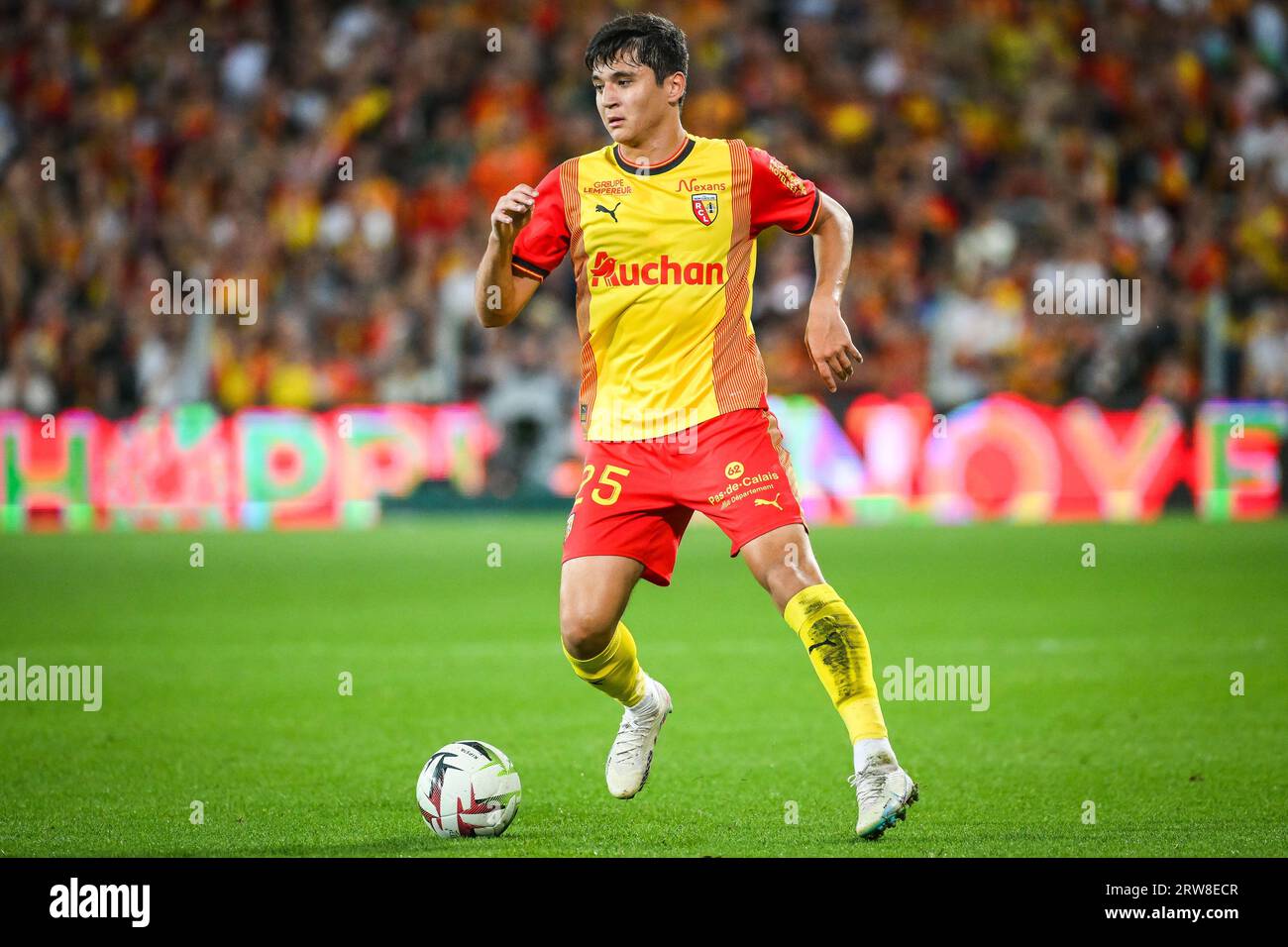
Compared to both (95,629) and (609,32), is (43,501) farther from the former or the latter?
(609,32)

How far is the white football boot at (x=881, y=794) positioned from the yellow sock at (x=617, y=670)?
A: 0.92m

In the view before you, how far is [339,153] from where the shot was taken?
18609 mm

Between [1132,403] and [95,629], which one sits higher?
[1132,403]

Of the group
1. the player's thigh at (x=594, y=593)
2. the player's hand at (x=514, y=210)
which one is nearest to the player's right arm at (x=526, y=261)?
the player's hand at (x=514, y=210)

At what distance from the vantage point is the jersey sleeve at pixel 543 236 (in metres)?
5.27

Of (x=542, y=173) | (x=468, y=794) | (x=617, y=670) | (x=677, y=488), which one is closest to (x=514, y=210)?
(x=677, y=488)

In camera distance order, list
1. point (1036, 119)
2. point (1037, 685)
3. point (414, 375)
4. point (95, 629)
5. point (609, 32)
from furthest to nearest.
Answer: point (1036, 119) → point (414, 375) → point (95, 629) → point (1037, 685) → point (609, 32)

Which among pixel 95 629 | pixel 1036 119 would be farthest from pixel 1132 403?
pixel 95 629

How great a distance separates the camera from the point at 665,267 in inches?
204

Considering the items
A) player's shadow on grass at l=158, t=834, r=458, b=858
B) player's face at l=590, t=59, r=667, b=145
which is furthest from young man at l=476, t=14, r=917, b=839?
player's shadow on grass at l=158, t=834, r=458, b=858

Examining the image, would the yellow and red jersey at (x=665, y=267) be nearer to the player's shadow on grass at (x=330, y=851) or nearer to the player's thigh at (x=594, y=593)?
the player's thigh at (x=594, y=593)

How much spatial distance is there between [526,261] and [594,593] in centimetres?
101

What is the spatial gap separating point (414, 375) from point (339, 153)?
11.3 feet

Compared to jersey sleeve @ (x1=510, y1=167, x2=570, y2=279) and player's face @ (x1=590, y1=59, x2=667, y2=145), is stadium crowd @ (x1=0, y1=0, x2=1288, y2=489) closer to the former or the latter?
jersey sleeve @ (x1=510, y1=167, x2=570, y2=279)
